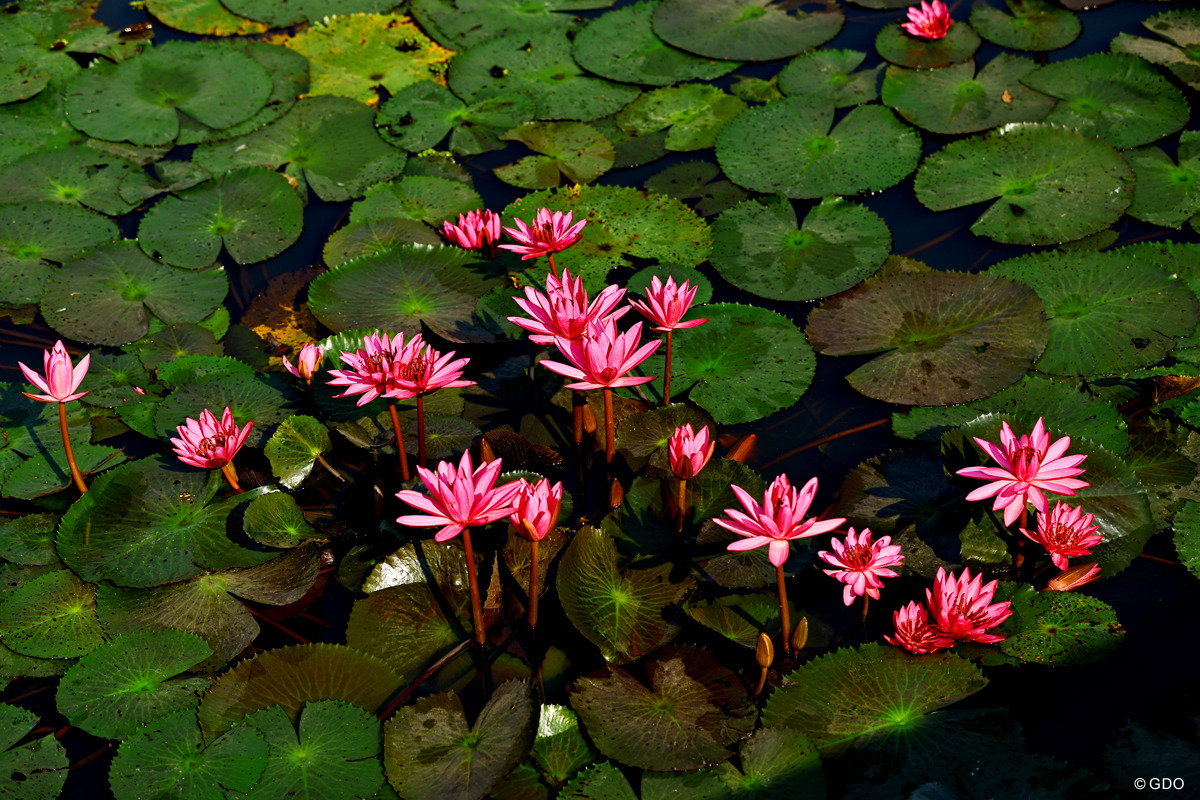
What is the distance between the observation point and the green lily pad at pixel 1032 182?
4.25m

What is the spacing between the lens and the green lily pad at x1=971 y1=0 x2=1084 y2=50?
5.34m

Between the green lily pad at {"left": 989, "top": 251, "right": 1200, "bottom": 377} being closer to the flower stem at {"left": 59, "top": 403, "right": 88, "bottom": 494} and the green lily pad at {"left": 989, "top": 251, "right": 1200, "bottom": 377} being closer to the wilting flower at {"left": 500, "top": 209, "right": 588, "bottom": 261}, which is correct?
the wilting flower at {"left": 500, "top": 209, "right": 588, "bottom": 261}

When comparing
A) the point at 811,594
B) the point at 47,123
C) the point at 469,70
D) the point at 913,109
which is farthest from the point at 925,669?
the point at 47,123

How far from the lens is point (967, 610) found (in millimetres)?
2689

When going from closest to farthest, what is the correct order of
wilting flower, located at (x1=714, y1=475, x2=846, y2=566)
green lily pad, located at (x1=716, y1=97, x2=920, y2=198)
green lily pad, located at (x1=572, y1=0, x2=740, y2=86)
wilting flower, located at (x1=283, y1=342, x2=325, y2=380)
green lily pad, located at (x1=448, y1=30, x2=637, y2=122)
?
wilting flower, located at (x1=714, y1=475, x2=846, y2=566) → wilting flower, located at (x1=283, y1=342, x2=325, y2=380) → green lily pad, located at (x1=716, y1=97, x2=920, y2=198) → green lily pad, located at (x1=448, y1=30, x2=637, y2=122) → green lily pad, located at (x1=572, y1=0, x2=740, y2=86)

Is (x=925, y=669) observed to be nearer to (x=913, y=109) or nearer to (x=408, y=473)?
(x=408, y=473)

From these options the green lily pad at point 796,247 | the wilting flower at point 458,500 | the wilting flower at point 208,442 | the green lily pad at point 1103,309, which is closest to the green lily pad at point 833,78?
the green lily pad at point 796,247

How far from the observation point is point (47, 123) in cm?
533

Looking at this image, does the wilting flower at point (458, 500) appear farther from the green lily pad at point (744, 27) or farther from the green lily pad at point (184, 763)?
the green lily pad at point (744, 27)

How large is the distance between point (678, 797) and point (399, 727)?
88cm

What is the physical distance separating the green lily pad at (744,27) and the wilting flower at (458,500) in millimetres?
4019

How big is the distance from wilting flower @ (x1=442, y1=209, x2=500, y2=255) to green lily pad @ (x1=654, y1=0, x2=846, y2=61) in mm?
2178

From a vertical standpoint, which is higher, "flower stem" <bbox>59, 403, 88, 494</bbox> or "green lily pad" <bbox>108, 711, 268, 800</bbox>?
"flower stem" <bbox>59, 403, 88, 494</bbox>

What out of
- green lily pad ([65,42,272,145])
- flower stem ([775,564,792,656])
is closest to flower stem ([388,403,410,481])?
flower stem ([775,564,792,656])
